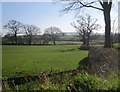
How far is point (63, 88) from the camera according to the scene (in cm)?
682

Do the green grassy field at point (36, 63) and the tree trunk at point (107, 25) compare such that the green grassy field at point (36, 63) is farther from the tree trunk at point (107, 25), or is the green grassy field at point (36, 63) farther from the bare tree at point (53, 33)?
the bare tree at point (53, 33)

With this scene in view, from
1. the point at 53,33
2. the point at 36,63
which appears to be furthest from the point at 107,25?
the point at 53,33

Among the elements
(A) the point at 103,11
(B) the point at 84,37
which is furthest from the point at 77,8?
(B) the point at 84,37

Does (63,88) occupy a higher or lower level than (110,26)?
lower

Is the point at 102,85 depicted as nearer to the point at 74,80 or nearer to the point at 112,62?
the point at 74,80

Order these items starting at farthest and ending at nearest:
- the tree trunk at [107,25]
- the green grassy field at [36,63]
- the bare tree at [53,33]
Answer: the bare tree at [53,33] → the tree trunk at [107,25] → the green grassy field at [36,63]

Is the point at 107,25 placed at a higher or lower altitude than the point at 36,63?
higher

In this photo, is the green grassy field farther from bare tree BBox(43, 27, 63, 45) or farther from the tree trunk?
bare tree BBox(43, 27, 63, 45)

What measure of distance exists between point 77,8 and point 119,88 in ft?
70.8

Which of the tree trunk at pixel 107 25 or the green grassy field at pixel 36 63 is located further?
the tree trunk at pixel 107 25

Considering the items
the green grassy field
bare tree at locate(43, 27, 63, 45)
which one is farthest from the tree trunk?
bare tree at locate(43, 27, 63, 45)

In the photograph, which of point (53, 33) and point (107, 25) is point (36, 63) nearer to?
point (107, 25)

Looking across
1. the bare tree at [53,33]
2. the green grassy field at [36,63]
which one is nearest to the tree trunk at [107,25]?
the green grassy field at [36,63]

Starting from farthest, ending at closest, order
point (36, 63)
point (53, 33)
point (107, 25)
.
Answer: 1. point (53, 33)
2. point (107, 25)
3. point (36, 63)
